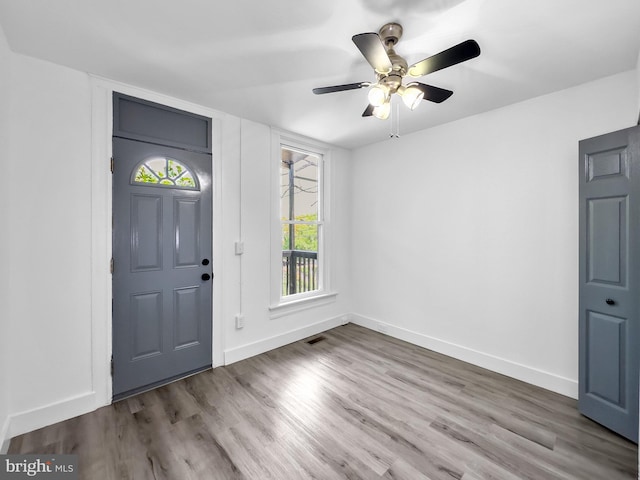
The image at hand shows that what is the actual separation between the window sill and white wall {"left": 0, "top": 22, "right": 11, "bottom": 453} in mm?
2089

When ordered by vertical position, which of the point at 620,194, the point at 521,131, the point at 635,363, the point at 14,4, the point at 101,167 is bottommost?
the point at 635,363

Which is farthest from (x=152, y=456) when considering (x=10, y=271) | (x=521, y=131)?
(x=521, y=131)

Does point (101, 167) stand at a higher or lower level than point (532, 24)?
lower

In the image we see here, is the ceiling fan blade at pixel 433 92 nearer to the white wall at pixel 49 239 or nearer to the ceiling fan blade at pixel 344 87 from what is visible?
the ceiling fan blade at pixel 344 87

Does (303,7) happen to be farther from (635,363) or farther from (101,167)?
(635,363)

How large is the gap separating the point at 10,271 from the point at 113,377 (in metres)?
1.08

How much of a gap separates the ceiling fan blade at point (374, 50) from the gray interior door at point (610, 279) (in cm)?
175

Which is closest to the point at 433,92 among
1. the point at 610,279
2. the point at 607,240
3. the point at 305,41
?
the point at 305,41

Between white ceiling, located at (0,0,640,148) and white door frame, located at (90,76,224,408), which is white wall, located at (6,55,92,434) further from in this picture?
white ceiling, located at (0,0,640,148)

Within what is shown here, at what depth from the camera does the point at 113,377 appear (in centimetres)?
229

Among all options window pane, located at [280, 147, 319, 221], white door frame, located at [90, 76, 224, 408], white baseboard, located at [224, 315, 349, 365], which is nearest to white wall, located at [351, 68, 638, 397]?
white baseboard, located at [224, 315, 349, 365]

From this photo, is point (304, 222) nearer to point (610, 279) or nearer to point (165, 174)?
point (165, 174)

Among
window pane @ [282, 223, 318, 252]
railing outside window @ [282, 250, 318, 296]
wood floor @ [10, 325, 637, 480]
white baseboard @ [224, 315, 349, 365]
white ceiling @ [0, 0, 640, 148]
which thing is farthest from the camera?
railing outside window @ [282, 250, 318, 296]

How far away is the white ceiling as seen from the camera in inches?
59.9
